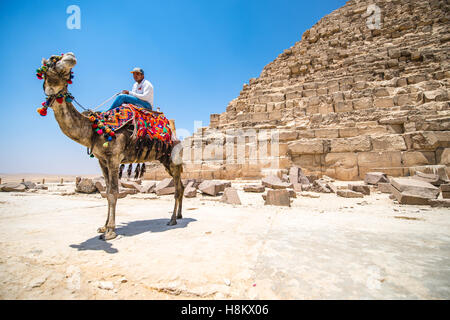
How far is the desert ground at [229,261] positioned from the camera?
4.81ft

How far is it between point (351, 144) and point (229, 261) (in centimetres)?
1020

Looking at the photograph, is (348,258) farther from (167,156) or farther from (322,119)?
(322,119)

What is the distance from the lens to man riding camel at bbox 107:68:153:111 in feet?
11.4

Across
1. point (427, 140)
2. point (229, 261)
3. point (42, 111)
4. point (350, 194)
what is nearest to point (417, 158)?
point (427, 140)

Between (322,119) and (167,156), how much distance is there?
33.9 feet

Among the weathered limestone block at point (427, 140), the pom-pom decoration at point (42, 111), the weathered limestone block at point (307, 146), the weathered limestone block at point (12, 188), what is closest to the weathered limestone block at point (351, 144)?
the weathered limestone block at point (307, 146)

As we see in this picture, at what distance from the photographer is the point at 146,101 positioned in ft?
12.3

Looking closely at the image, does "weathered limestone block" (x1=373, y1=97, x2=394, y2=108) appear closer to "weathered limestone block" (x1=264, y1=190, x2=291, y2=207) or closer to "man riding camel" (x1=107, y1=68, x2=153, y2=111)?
"weathered limestone block" (x1=264, y1=190, x2=291, y2=207)

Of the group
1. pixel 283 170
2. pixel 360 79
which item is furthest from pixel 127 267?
pixel 360 79

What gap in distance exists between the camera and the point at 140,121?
338cm

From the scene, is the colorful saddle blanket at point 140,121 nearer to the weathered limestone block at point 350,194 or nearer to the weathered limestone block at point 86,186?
the weathered limestone block at point 350,194

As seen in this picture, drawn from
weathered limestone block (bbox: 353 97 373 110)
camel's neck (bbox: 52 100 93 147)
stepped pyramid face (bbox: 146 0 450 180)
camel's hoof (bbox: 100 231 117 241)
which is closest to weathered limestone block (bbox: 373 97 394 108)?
stepped pyramid face (bbox: 146 0 450 180)

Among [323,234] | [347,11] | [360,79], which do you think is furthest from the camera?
[347,11]

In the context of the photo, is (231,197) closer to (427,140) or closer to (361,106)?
(427,140)
